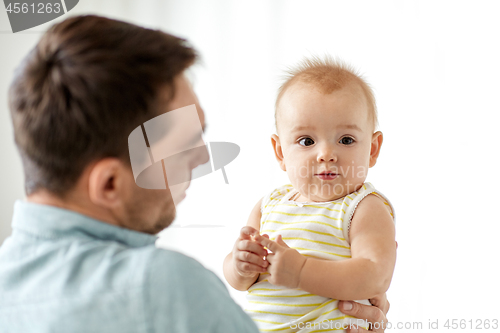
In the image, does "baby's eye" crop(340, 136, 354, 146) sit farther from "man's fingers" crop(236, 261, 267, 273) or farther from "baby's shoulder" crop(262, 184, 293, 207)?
"man's fingers" crop(236, 261, 267, 273)

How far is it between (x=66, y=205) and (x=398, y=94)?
1.50m

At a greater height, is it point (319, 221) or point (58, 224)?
point (58, 224)

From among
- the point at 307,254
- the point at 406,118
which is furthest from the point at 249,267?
the point at 406,118

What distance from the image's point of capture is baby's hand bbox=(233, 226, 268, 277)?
84 cm

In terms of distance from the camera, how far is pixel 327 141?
95 centimetres

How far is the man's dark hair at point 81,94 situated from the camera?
0.49 metres

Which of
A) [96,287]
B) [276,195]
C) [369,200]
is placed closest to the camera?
[96,287]

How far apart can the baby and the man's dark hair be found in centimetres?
41

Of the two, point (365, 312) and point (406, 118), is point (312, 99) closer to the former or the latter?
point (365, 312)

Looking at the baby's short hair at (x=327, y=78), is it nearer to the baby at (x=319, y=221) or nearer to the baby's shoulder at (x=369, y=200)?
the baby at (x=319, y=221)

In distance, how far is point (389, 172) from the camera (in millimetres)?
1762

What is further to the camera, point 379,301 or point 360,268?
point 379,301

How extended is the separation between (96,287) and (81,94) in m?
0.21
